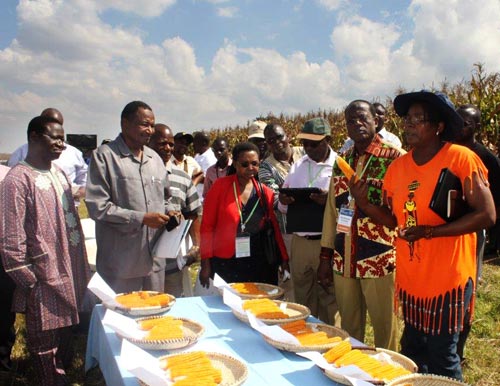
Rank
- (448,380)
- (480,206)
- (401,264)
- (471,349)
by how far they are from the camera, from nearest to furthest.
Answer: (448,380)
(480,206)
(401,264)
(471,349)

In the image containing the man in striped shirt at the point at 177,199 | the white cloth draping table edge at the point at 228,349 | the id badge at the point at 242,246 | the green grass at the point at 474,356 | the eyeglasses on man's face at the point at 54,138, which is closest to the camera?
the white cloth draping table edge at the point at 228,349

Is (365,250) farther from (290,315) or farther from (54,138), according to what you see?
(54,138)

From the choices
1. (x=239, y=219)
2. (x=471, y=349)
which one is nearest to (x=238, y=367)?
(x=239, y=219)

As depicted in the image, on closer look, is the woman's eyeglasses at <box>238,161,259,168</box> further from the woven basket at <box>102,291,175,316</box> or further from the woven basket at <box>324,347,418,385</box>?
the woven basket at <box>324,347,418,385</box>

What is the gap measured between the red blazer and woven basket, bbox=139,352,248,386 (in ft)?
5.11

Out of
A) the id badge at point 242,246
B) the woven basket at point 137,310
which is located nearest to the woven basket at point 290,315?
the woven basket at point 137,310

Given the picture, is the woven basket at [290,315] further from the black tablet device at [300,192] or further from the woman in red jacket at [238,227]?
the black tablet device at [300,192]

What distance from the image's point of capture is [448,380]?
5.96 ft

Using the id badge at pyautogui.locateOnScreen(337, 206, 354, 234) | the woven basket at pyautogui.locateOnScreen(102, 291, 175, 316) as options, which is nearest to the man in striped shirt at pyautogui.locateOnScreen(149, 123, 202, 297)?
the woven basket at pyautogui.locateOnScreen(102, 291, 175, 316)

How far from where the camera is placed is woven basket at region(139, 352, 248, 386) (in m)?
1.83

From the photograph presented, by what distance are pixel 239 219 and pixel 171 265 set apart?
1.05m

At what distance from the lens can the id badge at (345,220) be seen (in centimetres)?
300

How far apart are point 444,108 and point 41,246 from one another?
263 cm

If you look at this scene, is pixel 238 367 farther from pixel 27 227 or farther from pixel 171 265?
pixel 171 265
